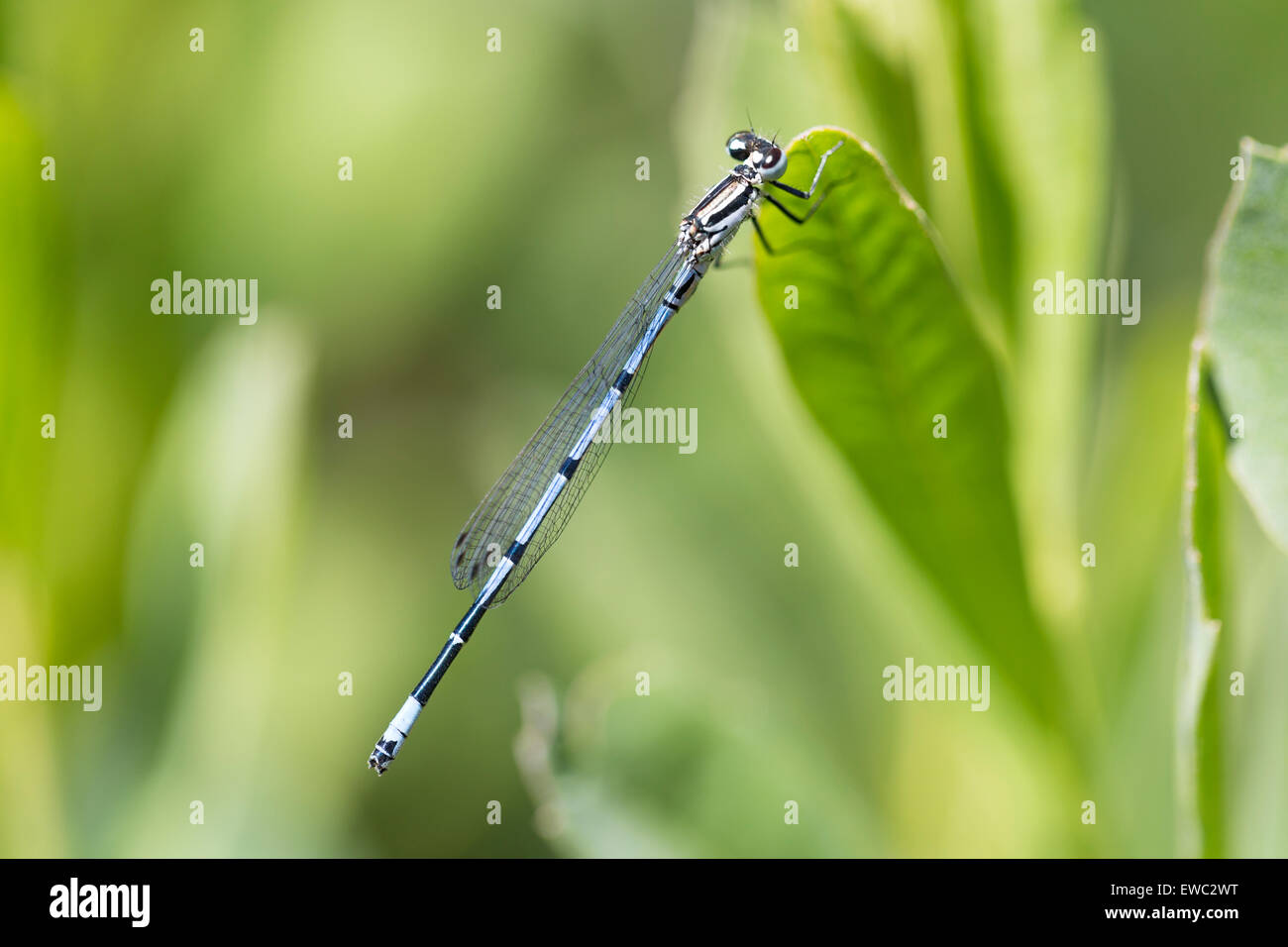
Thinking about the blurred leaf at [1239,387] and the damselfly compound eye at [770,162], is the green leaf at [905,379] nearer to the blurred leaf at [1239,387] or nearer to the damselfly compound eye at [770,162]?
the blurred leaf at [1239,387]

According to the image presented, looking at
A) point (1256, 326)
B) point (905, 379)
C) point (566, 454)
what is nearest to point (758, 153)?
point (566, 454)

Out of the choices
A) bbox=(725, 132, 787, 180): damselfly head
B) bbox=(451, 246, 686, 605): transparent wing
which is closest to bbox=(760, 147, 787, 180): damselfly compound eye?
bbox=(725, 132, 787, 180): damselfly head

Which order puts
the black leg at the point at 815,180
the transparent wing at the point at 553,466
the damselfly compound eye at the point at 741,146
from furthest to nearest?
the transparent wing at the point at 553,466
the damselfly compound eye at the point at 741,146
the black leg at the point at 815,180

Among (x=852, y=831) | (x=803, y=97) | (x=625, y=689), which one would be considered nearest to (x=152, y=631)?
(x=625, y=689)

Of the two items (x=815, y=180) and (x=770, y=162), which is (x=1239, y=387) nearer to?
(x=815, y=180)

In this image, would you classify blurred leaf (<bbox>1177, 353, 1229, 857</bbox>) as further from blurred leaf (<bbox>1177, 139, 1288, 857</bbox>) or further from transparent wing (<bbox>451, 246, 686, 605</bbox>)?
transparent wing (<bbox>451, 246, 686, 605</bbox>)

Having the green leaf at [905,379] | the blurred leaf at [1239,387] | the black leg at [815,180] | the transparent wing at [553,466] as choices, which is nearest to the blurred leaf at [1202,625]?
the blurred leaf at [1239,387]

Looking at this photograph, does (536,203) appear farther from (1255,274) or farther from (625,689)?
(1255,274)

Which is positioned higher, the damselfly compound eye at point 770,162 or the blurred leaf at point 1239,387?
the damselfly compound eye at point 770,162
